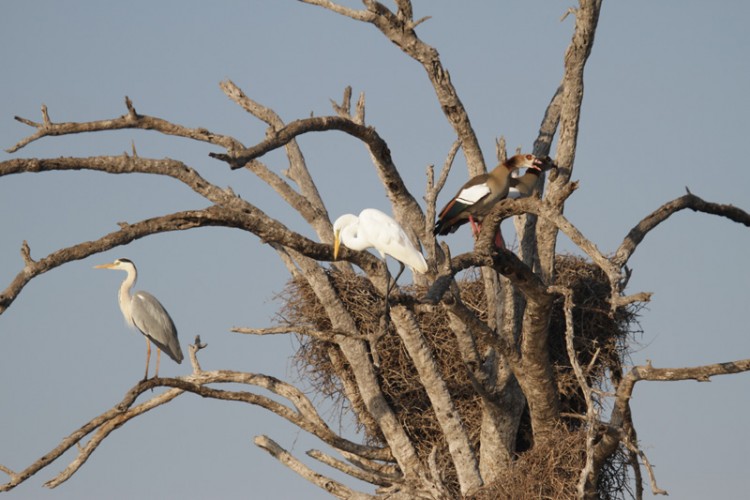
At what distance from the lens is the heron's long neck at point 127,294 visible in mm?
15836

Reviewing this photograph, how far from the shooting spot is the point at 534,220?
13.0m

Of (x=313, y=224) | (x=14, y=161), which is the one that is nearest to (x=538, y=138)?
(x=313, y=224)

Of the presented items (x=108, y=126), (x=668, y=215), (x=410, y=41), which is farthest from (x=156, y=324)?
(x=668, y=215)

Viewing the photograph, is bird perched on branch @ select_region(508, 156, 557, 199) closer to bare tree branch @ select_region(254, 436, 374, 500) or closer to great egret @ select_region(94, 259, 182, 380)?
bare tree branch @ select_region(254, 436, 374, 500)

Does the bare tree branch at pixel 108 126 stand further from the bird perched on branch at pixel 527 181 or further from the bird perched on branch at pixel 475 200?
the bird perched on branch at pixel 527 181

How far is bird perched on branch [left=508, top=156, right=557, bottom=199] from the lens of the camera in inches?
493

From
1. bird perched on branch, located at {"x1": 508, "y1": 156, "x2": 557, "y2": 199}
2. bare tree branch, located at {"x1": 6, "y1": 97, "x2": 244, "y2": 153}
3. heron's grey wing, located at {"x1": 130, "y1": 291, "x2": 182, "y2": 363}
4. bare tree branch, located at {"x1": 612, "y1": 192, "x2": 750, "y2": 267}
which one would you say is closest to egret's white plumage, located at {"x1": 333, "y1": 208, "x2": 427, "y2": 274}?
bare tree branch, located at {"x1": 6, "y1": 97, "x2": 244, "y2": 153}

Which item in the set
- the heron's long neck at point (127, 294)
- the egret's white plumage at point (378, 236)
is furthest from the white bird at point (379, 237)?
the heron's long neck at point (127, 294)

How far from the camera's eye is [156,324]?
617 inches

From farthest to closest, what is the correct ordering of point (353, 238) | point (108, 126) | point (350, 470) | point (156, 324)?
point (156, 324) < point (350, 470) < point (353, 238) < point (108, 126)

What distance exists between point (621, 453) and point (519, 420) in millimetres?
1276

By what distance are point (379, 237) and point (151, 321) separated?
6.03 metres

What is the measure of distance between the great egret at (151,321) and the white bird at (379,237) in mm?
5269

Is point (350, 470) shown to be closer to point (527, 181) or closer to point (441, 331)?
point (441, 331)
